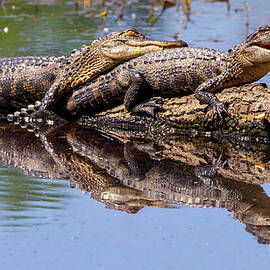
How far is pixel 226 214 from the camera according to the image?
5.47 meters

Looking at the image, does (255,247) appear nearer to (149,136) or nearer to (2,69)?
(149,136)

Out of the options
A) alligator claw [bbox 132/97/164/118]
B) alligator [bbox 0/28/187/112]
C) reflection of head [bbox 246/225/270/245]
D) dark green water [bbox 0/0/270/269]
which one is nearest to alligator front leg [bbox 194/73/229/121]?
alligator claw [bbox 132/97/164/118]

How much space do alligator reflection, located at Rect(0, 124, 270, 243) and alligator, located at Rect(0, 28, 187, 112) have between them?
0.52 m

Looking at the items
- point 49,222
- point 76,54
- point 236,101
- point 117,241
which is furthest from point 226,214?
point 76,54

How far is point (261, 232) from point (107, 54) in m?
3.93

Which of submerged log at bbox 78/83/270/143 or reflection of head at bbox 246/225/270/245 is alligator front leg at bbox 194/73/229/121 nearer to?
submerged log at bbox 78/83/270/143

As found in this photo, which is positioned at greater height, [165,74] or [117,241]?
[165,74]

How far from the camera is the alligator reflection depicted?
5762 mm

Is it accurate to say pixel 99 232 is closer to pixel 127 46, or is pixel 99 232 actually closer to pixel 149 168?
pixel 149 168

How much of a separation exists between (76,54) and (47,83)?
0.51 meters

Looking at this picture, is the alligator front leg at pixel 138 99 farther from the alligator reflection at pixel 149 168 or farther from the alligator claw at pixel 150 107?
the alligator reflection at pixel 149 168

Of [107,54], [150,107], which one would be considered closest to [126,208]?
[150,107]

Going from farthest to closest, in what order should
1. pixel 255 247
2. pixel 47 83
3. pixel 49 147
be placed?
pixel 47 83
pixel 49 147
pixel 255 247

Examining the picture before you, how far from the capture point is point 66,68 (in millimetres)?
8531
